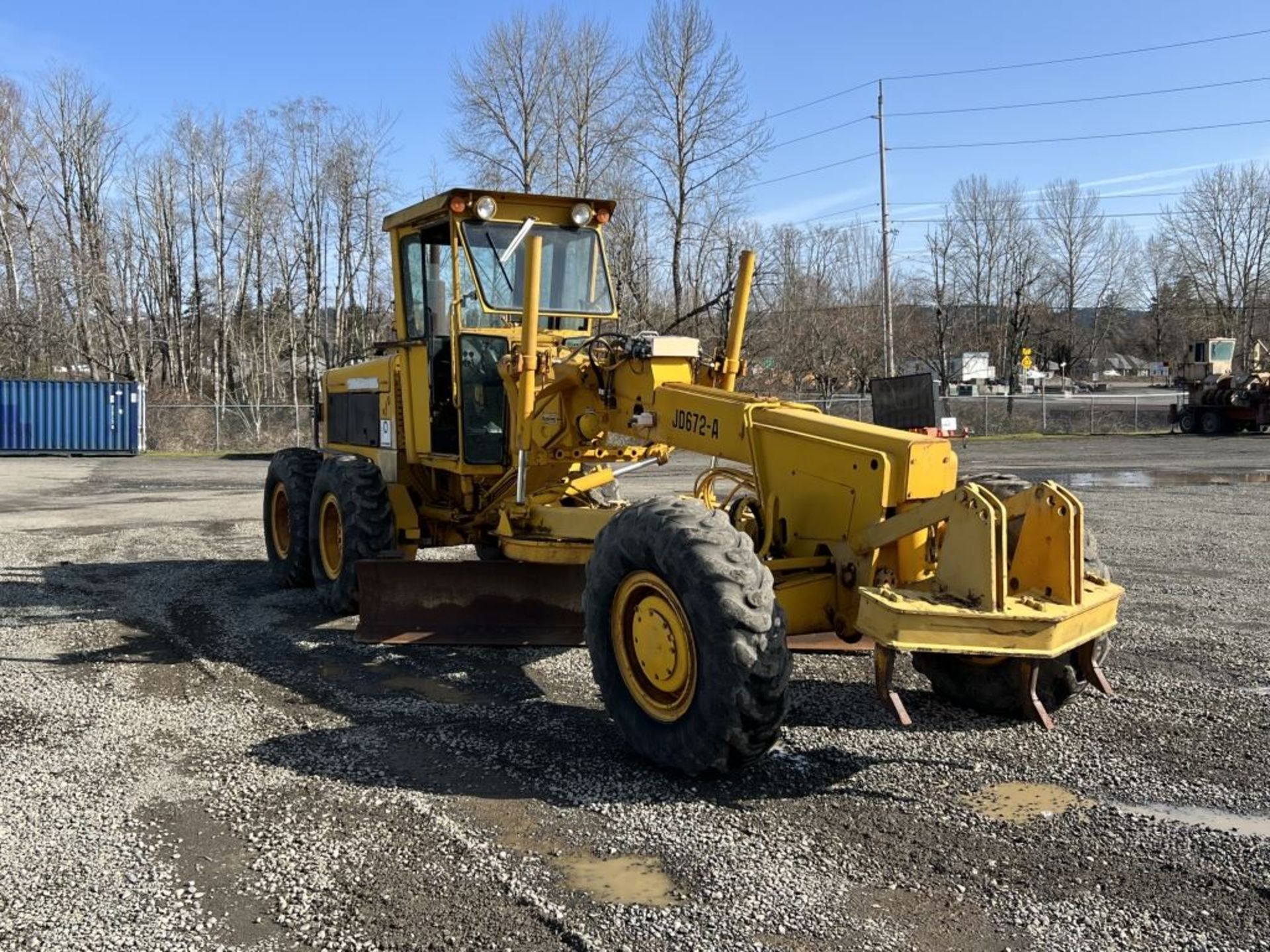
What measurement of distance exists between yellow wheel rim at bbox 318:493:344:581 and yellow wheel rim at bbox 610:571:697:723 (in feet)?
13.7

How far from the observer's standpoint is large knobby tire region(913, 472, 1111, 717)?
5328mm

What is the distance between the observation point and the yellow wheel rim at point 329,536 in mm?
8641

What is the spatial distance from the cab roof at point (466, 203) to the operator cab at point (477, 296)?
0.01 meters

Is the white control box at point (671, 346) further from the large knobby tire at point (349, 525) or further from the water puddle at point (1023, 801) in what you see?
the water puddle at point (1023, 801)

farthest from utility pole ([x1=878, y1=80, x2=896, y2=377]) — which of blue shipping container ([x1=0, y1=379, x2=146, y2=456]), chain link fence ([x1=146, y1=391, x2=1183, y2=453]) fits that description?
blue shipping container ([x1=0, y1=379, x2=146, y2=456])

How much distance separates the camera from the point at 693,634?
459 centimetres

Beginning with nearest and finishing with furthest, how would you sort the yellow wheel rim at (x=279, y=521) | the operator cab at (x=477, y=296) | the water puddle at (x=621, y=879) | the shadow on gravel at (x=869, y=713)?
1. the water puddle at (x=621, y=879)
2. the shadow on gravel at (x=869, y=713)
3. the operator cab at (x=477, y=296)
4. the yellow wheel rim at (x=279, y=521)

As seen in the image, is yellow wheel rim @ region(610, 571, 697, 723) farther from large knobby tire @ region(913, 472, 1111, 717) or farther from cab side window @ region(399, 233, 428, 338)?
cab side window @ region(399, 233, 428, 338)

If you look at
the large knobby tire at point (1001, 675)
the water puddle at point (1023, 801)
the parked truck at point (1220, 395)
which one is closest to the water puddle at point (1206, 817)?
the water puddle at point (1023, 801)

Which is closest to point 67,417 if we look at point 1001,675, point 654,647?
point 654,647

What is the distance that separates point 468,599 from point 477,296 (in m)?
2.12

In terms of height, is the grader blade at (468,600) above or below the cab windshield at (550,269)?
below

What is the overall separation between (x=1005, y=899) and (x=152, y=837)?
3.19 meters

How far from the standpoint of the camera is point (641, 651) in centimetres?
498
